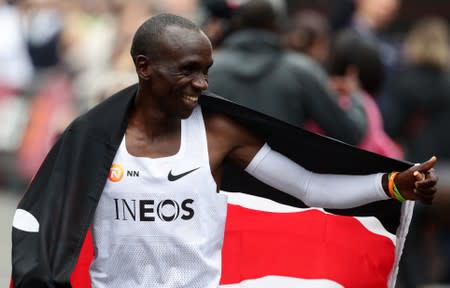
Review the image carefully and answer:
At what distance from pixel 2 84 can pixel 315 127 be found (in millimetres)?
8051

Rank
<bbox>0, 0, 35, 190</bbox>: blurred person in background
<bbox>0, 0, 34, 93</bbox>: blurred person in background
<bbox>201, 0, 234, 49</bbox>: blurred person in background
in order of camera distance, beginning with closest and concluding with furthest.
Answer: <bbox>201, 0, 234, 49</bbox>: blurred person in background → <bbox>0, 0, 35, 190</bbox>: blurred person in background → <bbox>0, 0, 34, 93</bbox>: blurred person in background

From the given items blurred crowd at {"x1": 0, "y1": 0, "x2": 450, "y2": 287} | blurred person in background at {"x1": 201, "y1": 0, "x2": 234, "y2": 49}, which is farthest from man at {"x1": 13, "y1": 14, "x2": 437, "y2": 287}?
blurred person in background at {"x1": 201, "y1": 0, "x2": 234, "y2": 49}

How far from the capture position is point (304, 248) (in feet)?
20.9

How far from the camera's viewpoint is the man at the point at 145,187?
18.2ft

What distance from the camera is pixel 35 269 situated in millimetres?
5473

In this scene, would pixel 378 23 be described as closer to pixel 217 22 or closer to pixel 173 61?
pixel 217 22

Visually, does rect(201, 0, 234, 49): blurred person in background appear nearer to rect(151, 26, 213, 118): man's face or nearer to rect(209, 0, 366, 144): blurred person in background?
rect(209, 0, 366, 144): blurred person in background

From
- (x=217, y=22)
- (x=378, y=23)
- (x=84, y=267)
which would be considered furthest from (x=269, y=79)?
(x=378, y=23)

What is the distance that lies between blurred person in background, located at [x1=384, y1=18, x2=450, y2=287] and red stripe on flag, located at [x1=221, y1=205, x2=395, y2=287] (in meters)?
4.67

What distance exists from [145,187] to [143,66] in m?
0.48

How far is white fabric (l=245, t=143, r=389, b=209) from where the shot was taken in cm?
589

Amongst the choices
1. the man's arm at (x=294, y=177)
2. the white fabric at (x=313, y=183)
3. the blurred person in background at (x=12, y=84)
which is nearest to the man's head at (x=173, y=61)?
the man's arm at (x=294, y=177)

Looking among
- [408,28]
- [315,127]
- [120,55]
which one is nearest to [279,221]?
[315,127]

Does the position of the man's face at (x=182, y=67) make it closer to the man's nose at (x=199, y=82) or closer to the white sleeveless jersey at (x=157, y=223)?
the man's nose at (x=199, y=82)
